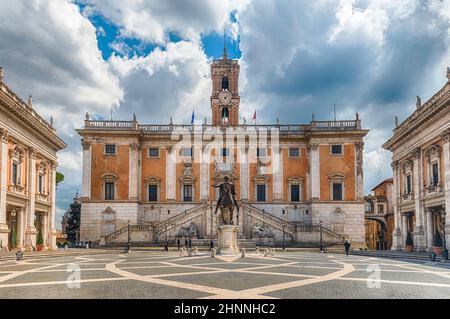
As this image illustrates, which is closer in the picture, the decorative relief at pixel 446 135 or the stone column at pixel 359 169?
the decorative relief at pixel 446 135

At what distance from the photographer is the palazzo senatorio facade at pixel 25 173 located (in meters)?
33.8

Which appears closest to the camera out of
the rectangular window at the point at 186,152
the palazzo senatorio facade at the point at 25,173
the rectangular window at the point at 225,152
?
the palazzo senatorio facade at the point at 25,173

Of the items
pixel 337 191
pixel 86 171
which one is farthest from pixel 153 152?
pixel 337 191

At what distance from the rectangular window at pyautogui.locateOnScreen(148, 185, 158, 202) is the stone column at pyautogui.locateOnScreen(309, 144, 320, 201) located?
18.4m

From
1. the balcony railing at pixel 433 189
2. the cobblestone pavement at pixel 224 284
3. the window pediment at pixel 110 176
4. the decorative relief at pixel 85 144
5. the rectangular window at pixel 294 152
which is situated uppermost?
the decorative relief at pixel 85 144

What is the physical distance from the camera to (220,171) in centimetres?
5725

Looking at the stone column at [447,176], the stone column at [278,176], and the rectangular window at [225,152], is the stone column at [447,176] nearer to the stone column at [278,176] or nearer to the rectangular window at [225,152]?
the stone column at [278,176]

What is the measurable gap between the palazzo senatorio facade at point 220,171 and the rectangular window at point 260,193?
12cm

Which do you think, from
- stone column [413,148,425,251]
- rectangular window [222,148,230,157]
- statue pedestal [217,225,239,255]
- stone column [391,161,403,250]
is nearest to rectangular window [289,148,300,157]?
rectangular window [222,148,230,157]

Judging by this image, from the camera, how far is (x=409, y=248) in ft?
132

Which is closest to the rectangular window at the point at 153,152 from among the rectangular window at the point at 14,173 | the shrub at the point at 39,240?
the shrub at the point at 39,240

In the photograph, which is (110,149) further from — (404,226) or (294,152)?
(404,226)
